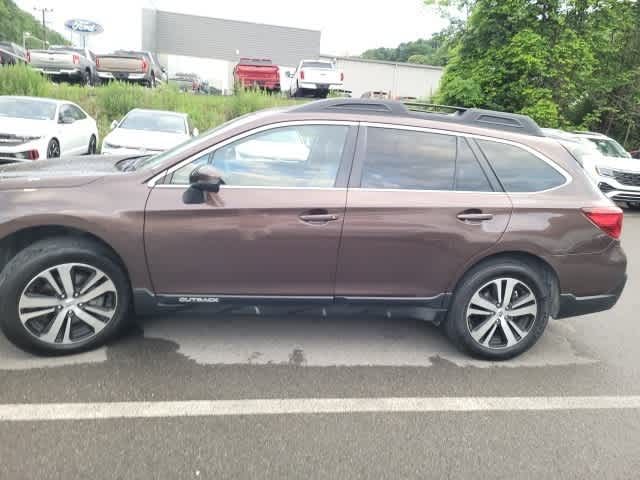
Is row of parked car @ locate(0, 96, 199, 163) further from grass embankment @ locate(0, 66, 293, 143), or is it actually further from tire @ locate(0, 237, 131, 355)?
tire @ locate(0, 237, 131, 355)

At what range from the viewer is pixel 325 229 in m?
3.17

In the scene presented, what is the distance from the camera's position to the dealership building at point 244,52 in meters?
39.6

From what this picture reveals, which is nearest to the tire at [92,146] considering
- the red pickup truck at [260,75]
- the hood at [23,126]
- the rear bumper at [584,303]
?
the hood at [23,126]

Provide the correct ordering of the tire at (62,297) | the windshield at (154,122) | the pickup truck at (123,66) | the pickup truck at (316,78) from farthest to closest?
the pickup truck at (316,78) < the pickup truck at (123,66) < the windshield at (154,122) < the tire at (62,297)

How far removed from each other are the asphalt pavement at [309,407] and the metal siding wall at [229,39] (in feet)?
139

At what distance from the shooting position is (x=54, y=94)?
45.7 ft

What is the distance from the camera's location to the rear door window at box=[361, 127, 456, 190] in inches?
A: 129

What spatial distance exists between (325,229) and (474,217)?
105cm

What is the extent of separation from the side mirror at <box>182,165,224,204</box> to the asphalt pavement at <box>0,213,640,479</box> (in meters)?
1.10

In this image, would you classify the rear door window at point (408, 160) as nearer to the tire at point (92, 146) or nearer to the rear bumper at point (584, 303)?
the rear bumper at point (584, 303)

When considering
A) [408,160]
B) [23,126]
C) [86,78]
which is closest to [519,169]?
[408,160]

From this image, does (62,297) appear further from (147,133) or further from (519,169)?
(147,133)

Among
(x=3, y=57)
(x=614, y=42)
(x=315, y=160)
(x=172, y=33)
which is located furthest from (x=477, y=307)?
(x=172, y=33)

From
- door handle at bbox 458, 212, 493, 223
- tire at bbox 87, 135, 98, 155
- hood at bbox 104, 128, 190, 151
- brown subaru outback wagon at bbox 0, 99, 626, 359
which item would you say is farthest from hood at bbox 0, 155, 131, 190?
tire at bbox 87, 135, 98, 155
